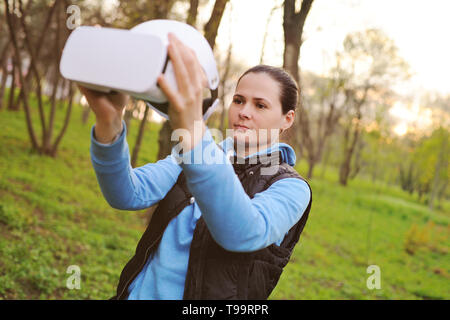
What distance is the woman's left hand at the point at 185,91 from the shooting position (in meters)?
0.88

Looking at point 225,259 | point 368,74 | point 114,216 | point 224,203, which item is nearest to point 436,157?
point 368,74

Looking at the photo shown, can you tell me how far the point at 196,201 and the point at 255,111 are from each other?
58 centimetres

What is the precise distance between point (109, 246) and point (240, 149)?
5.48 meters

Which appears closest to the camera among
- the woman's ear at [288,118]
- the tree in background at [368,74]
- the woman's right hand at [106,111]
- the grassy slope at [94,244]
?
the woman's right hand at [106,111]

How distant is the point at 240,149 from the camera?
1.54m

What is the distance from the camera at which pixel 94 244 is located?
6281 mm

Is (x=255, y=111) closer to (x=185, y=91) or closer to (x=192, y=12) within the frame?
(x=185, y=91)

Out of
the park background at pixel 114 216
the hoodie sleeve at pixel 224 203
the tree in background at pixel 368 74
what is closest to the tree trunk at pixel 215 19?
the park background at pixel 114 216

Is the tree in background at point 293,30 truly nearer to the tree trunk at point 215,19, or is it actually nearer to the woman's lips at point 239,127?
the tree trunk at point 215,19

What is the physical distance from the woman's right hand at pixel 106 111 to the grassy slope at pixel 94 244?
3619mm

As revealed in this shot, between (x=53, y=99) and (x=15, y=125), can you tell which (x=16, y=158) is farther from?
(x=15, y=125)

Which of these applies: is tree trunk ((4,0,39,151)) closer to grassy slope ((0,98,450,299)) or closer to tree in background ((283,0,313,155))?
grassy slope ((0,98,450,299))

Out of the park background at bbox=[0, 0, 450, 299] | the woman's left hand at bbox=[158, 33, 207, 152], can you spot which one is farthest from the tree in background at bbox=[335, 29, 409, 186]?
the woman's left hand at bbox=[158, 33, 207, 152]
